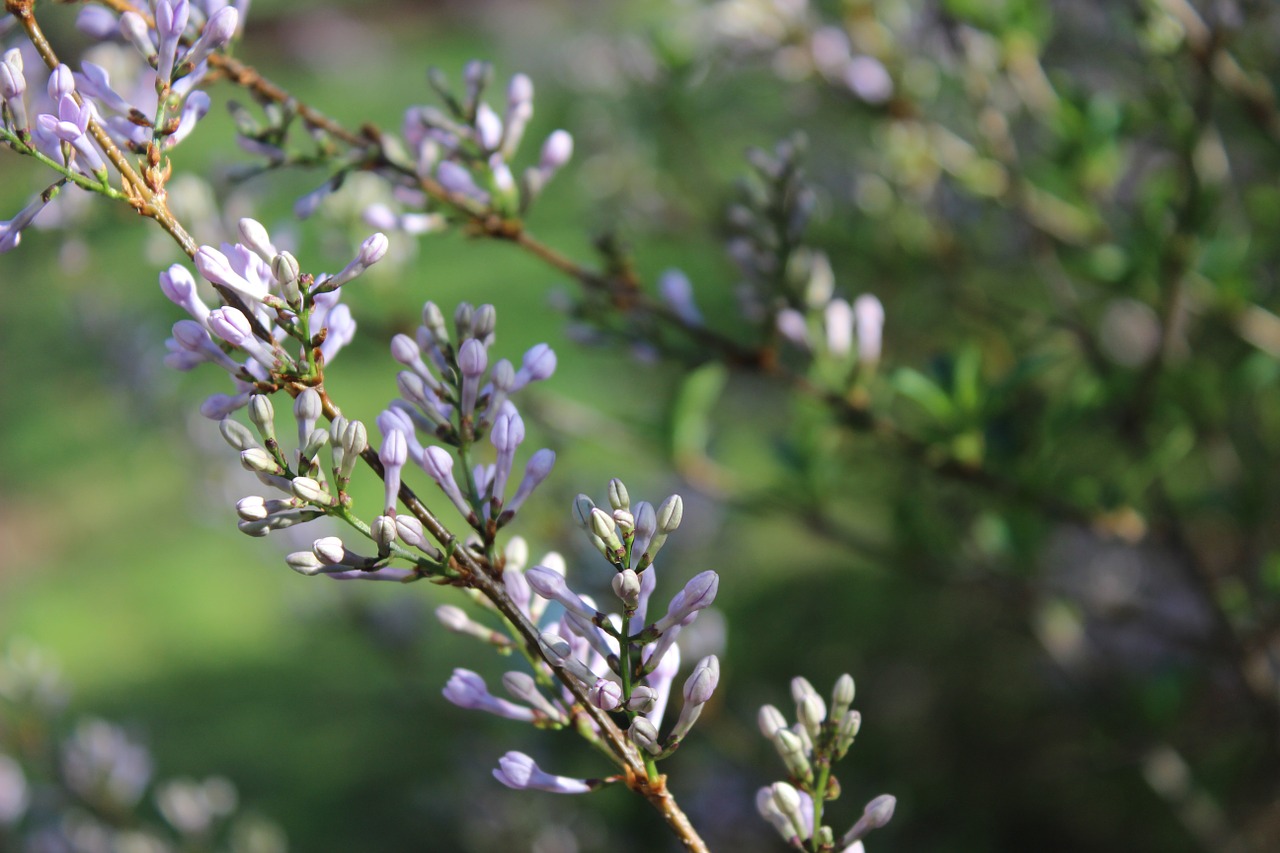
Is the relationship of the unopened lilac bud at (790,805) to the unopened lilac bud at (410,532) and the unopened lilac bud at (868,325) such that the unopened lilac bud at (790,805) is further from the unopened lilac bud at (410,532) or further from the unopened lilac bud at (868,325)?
the unopened lilac bud at (868,325)

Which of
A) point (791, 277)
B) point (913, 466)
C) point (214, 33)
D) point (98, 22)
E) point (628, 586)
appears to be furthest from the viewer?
point (913, 466)

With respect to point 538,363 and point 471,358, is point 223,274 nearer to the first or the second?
point 471,358

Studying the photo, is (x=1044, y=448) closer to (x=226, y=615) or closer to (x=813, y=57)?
(x=813, y=57)

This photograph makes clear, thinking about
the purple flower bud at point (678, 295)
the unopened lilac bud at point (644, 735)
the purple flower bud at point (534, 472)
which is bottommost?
the purple flower bud at point (678, 295)

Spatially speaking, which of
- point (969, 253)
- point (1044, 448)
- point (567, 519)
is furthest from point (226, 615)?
point (1044, 448)

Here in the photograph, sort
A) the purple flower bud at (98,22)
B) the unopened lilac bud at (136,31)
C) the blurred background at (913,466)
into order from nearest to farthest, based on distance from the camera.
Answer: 1. the unopened lilac bud at (136,31)
2. the purple flower bud at (98,22)
3. the blurred background at (913,466)

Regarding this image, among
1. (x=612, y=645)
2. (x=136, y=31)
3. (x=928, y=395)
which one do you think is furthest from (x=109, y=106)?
(x=928, y=395)

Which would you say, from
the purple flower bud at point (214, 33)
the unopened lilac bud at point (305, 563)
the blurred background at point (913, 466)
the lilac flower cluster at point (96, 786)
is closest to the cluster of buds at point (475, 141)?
the blurred background at point (913, 466)
